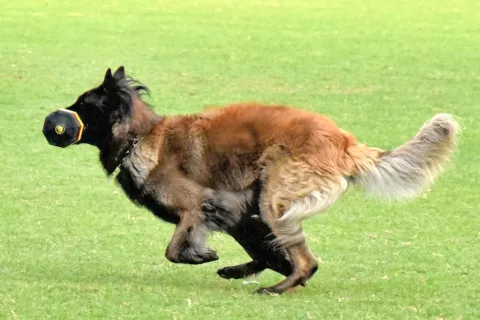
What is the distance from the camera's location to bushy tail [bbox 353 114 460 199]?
6.36m

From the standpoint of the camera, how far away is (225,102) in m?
12.8

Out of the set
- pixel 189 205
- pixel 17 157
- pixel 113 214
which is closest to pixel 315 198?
pixel 189 205

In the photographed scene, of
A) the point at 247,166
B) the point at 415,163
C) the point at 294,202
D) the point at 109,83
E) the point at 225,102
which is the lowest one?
the point at 225,102

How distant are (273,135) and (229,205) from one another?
0.51m

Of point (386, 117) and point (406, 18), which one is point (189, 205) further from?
point (406, 18)

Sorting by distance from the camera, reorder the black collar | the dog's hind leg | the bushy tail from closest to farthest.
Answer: the dog's hind leg
the bushy tail
the black collar

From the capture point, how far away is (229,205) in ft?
21.5

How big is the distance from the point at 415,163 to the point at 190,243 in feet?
4.59

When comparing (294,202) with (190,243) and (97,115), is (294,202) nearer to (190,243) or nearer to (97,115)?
(190,243)

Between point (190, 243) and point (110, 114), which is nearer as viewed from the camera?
point (190, 243)

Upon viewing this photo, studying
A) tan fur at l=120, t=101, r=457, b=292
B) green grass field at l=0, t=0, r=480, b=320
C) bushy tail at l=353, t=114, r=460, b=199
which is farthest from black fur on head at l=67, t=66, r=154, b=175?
bushy tail at l=353, t=114, r=460, b=199

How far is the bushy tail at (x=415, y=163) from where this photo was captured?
636 cm

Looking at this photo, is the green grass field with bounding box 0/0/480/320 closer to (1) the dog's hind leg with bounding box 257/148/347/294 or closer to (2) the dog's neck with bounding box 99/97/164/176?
(1) the dog's hind leg with bounding box 257/148/347/294

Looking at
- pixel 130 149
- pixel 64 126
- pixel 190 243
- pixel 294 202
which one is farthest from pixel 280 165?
pixel 64 126
